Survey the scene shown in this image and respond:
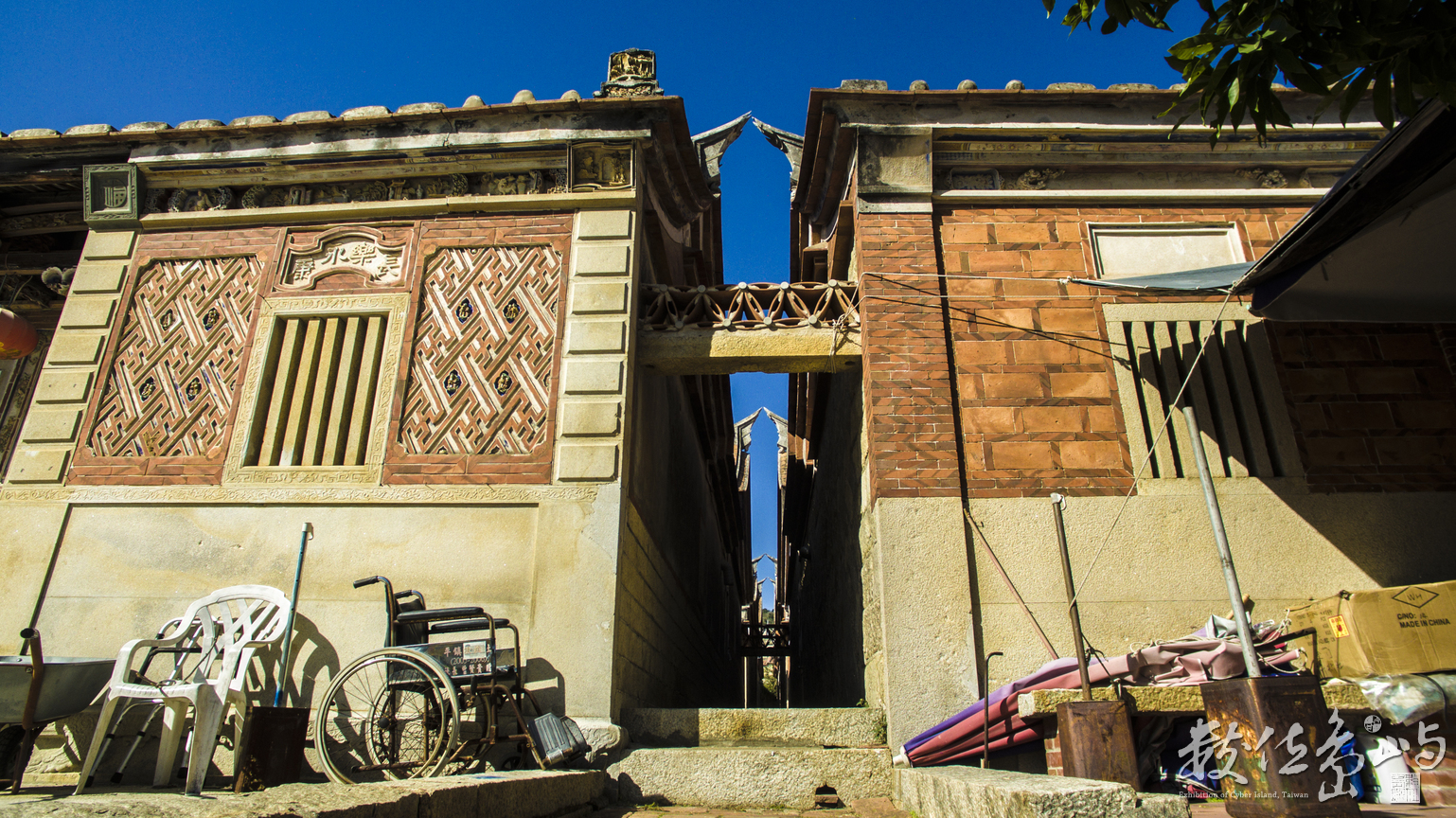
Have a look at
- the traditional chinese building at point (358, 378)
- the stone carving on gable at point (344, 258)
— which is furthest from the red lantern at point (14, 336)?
the stone carving on gable at point (344, 258)

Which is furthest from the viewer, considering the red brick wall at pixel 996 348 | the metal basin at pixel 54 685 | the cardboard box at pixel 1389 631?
the red brick wall at pixel 996 348

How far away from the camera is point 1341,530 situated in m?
5.89

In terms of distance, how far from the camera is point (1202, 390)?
640cm

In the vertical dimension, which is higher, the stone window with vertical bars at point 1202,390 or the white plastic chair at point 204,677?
the stone window with vertical bars at point 1202,390

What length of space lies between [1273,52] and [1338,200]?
2279 millimetres

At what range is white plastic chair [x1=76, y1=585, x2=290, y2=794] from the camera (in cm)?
426

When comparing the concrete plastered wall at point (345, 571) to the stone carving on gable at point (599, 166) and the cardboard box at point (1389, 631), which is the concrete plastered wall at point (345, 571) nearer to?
the stone carving on gable at point (599, 166)

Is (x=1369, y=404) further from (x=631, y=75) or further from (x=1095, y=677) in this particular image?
(x=631, y=75)

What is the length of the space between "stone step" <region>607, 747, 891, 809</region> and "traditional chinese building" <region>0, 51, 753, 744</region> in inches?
27.7

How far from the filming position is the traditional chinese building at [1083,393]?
18.8 feet

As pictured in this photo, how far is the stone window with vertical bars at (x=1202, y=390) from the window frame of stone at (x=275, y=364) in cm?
605

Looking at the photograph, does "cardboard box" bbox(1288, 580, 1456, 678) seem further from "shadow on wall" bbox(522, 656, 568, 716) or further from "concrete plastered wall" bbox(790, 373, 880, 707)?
"shadow on wall" bbox(522, 656, 568, 716)

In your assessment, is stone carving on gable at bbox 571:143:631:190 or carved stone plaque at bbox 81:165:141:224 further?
carved stone plaque at bbox 81:165:141:224

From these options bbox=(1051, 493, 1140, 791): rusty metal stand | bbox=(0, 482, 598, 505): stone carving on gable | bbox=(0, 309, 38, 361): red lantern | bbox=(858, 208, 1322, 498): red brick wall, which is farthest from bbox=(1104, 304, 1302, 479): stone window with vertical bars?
bbox=(0, 309, 38, 361): red lantern
